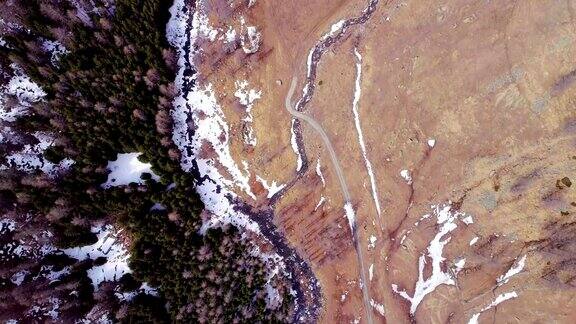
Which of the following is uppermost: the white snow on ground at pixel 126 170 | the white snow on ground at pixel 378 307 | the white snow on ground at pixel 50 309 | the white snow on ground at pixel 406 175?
the white snow on ground at pixel 126 170

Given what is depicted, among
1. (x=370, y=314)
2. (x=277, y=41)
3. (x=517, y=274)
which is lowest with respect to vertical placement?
(x=517, y=274)

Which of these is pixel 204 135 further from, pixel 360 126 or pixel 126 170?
pixel 360 126

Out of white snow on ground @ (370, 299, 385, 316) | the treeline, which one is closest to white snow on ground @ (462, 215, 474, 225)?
white snow on ground @ (370, 299, 385, 316)

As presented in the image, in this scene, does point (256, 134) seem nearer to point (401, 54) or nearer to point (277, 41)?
point (277, 41)

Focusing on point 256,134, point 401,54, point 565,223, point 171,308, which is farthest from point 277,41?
point 565,223

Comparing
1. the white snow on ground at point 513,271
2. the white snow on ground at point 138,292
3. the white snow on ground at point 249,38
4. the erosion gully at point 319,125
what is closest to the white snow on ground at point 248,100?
the white snow on ground at point 249,38

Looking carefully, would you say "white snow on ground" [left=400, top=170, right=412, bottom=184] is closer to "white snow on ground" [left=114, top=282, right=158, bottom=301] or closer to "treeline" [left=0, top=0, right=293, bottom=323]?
"treeline" [left=0, top=0, right=293, bottom=323]

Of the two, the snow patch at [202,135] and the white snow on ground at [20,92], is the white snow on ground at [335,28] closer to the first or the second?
the snow patch at [202,135]
